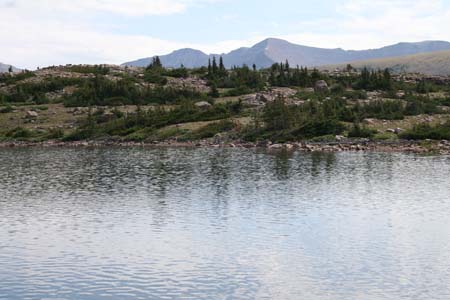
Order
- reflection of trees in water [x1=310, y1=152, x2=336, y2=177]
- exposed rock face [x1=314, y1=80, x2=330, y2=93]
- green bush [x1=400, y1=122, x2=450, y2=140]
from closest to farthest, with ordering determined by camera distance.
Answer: reflection of trees in water [x1=310, y1=152, x2=336, y2=177] < green bush [x1=400, y1=122, x2=450, y2=140] < exposed rock face [x1=314, y1=80, x2=330, y2=93]

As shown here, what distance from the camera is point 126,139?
87188mm

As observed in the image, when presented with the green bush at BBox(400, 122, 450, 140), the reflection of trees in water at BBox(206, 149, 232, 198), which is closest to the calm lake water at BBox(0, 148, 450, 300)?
the reflection of trees in water at BBox(206, 149, 232, 198)

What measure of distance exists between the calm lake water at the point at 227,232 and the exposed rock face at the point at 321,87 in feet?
145

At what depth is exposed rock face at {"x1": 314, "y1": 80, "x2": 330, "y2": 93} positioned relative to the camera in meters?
103

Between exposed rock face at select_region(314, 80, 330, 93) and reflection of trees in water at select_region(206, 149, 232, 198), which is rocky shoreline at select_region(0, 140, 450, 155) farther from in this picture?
exposed rock face at select_region(314, 80, 330, 93)

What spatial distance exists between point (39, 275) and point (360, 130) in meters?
57.0

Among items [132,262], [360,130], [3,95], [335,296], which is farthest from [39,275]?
[3,95]

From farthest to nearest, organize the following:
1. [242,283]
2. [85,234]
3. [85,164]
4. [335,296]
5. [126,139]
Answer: [126,139] < [85,164] < [85,234] < [242,283] < [335,296]

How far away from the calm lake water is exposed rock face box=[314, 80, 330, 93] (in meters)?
44.2

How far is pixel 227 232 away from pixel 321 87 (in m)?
74.4

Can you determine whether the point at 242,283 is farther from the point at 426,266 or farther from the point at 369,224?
the point at 369,224

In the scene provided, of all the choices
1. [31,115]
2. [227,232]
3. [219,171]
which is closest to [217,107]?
[31,115]

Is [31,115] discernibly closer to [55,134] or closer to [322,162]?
[55,134]

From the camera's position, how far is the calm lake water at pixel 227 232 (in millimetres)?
25203
